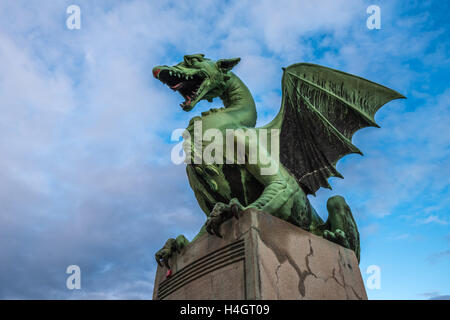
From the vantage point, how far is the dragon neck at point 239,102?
5267mm

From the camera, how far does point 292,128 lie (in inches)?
→ 227

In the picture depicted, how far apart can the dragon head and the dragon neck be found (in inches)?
4.9

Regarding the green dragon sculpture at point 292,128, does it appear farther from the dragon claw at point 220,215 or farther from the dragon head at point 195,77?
the dragon claw at point 220,215

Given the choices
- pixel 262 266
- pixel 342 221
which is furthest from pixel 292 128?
pixel 262 266

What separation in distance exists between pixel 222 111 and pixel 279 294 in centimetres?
282

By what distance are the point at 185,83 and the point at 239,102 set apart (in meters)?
0.86

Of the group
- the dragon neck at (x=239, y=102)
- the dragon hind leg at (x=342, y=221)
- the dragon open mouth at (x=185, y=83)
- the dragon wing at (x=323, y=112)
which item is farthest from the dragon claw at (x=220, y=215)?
the dragon wing at (x=323, y=112)

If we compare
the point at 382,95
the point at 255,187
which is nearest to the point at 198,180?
the point at 255,187

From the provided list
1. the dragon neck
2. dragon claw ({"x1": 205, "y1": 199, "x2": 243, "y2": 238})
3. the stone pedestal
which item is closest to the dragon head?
the dragon neck

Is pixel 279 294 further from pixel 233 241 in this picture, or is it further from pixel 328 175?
pixel 328 175

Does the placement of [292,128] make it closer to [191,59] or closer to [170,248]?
[191,59]

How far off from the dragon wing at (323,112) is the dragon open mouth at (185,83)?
1.34 metres

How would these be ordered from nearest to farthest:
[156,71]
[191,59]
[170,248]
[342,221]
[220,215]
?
1. [220,215]
2. [170,248]
3. [342,221]
4. [156,71]
5. [191,59]
